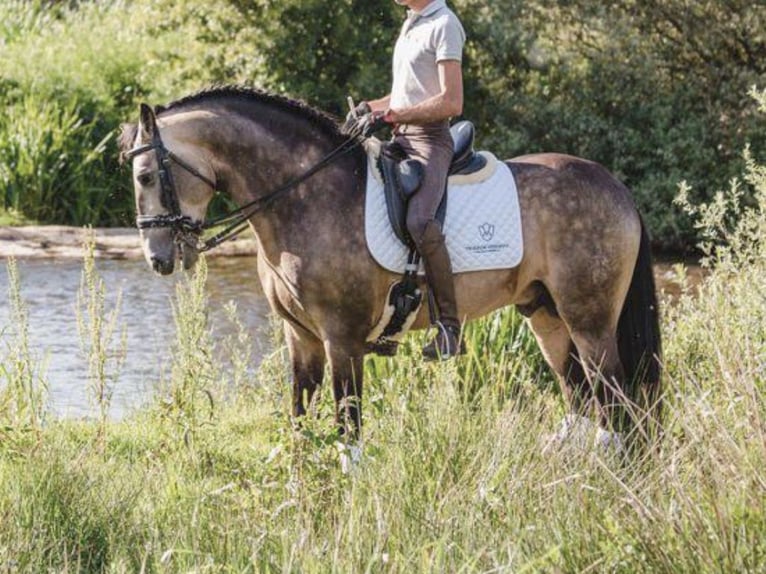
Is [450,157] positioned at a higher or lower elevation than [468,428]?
higher

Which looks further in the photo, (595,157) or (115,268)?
(595,157)

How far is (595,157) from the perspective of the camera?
56.3 feet

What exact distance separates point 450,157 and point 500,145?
34.3 feet

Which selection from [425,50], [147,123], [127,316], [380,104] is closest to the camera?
[147,123]

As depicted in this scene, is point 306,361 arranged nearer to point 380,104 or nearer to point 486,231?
point 486,231

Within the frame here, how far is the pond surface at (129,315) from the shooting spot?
1029 centimetres

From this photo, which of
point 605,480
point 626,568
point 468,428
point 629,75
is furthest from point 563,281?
point 629,75

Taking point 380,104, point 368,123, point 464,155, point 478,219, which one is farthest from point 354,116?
point 478,219

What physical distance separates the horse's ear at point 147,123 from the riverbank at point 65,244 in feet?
31.6

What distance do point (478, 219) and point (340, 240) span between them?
0.68m

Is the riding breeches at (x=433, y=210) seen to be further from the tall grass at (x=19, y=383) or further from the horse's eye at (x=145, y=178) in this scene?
the tall grass at (x=19, y=383)

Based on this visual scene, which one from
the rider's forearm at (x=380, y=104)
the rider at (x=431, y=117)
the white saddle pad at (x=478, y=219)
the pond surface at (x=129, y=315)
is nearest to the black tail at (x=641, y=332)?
the white saddle pad at (x=478, y=219)

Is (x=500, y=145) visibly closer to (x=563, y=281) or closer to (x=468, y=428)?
(x=563, y=281)

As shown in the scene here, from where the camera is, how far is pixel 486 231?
6.95m
